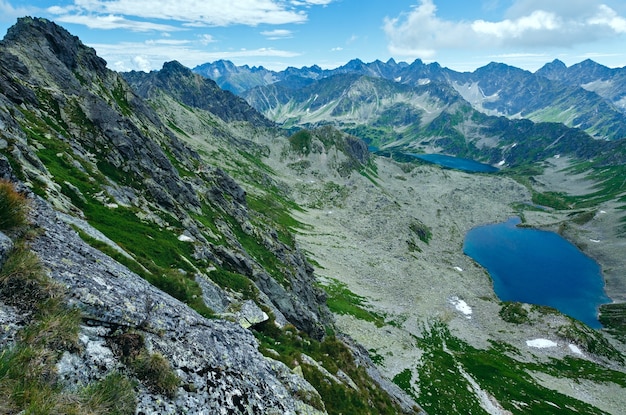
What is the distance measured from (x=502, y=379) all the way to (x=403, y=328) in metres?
24.3

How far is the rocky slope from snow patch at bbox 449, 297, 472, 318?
5949 cm

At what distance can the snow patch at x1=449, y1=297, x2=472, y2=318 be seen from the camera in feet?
363

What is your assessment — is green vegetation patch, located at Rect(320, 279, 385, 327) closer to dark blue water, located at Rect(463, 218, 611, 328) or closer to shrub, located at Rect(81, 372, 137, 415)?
shrub, located at Rect(81, 372, 137, 415)

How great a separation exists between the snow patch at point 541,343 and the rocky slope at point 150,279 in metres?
66.3

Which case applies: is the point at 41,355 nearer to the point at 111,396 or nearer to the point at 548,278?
the point at 111,396

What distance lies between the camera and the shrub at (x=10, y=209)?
47.7 ft

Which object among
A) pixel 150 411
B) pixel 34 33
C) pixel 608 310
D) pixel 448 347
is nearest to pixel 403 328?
pixel 448 347

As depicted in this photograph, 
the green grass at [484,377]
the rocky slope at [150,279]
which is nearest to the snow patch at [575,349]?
the green grass at [484,377]

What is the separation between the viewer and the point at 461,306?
114 meters

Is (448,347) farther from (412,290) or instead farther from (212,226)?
(212,226)

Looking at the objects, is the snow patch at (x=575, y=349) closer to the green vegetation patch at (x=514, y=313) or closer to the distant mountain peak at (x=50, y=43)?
the green vegetation patch at (x=514, y=313)

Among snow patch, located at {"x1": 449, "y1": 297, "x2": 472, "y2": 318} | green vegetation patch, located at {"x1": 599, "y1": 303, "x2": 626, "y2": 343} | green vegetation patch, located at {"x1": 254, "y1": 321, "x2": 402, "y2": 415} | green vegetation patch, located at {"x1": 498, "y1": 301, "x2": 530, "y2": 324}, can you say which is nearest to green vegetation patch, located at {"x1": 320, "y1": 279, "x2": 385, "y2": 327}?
snow patch, located at {"x1": 449, "y1": 297, "x2": 472, "y2": 318}

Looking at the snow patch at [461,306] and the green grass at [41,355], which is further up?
the green grass at [41,355]

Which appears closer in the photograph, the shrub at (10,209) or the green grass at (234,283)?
the shrub at (10,209)
